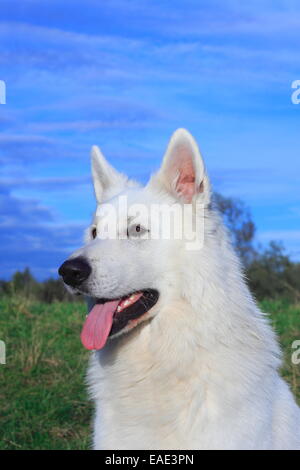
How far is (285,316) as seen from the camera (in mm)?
10148

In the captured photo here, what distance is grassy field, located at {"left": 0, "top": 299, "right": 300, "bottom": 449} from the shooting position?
7.16m

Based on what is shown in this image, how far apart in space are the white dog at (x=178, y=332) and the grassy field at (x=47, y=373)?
235cm

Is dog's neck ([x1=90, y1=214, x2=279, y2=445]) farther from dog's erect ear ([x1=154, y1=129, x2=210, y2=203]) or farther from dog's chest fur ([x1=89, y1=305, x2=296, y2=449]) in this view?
dog's erect ear ([x1=154, y1=129, x2=210, y2=203])

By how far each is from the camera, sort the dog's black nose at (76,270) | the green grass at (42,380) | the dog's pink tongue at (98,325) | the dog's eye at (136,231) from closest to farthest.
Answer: the dog's black nose at (76,270) → the dog's pink tongue at (98,325) → the dog's eye at (136,231) → the green grass at (42,380)

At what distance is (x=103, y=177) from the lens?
17.1 ft

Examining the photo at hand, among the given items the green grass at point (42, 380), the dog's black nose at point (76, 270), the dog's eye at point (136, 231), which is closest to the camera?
the dog's black nose at point (76, 270)

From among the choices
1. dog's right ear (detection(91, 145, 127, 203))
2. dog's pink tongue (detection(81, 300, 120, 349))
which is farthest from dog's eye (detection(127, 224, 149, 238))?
dog's right ear (detection(91, 145, 127, 203))

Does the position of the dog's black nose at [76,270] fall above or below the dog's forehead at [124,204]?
below

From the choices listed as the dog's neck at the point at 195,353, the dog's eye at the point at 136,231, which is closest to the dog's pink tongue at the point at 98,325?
the dog's neck at the point at 195,353

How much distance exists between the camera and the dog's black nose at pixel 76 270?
436 cm

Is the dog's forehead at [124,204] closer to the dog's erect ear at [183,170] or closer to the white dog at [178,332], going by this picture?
the white dog at [178,332]

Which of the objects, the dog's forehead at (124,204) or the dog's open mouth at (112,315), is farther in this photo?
the dog's forehead at (124,204)

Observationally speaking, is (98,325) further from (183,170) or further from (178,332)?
(183,170)

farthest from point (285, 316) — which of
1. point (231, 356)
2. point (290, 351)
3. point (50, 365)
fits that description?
point (231, 356)
